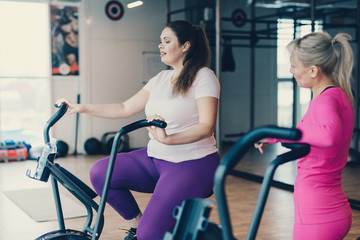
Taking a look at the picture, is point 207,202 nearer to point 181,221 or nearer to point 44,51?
point 181,221

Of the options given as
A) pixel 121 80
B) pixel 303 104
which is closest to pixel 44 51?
pixel 121 80

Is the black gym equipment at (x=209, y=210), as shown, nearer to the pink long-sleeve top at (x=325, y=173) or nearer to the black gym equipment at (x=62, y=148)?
the pink long-sleeve top at (x=325, y=173)

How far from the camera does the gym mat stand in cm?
400

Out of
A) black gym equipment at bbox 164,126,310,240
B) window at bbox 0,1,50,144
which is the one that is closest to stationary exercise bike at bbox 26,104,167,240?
black gym equipment at bbox 164,126,310,240

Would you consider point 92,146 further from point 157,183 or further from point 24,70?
point 157,183

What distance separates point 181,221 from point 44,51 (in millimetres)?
6767

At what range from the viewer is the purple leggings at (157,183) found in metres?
2.13

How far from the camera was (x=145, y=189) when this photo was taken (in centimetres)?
242

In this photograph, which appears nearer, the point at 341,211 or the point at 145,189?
the point at 341,211

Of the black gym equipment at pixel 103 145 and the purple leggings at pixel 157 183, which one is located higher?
the purple leggings at pixel 157 183

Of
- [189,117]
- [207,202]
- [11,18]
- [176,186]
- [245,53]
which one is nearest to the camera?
[207,202]

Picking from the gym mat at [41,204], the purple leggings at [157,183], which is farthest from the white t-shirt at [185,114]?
the gym mat at [41,204]

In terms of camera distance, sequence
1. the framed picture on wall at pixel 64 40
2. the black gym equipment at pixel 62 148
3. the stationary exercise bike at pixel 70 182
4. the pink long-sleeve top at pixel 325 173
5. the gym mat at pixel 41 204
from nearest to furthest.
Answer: the pink long-sleeve top at pixel 325 173, the stationary exercise bike at pixel 70 182, the gym mat at pixel 41 204, the black gym equipment at pixel 62 148, the framed picture on wall at pixel 64 40

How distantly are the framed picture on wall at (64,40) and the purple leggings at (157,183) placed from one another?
5.50 meters
